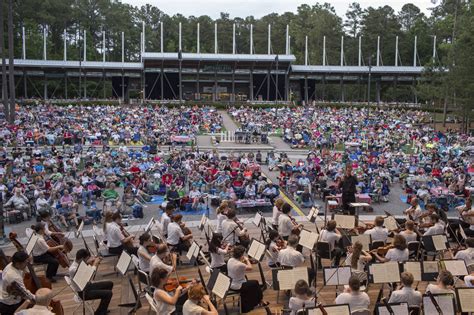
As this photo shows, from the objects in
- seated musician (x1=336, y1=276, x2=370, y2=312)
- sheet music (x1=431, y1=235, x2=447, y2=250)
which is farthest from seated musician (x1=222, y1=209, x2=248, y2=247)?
seated musician (x1=336, y1=276, x2=370, y2=312)

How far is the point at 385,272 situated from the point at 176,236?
521 cm

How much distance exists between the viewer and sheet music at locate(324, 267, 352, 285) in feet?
27.1

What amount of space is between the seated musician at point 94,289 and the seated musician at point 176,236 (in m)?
2.72

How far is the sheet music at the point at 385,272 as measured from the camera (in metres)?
8.08

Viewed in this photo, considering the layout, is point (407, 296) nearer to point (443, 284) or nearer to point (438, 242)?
point (443, 284)

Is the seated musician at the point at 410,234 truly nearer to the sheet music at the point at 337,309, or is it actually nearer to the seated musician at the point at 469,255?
the seated musician at the point at 469,255

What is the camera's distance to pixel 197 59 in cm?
5622

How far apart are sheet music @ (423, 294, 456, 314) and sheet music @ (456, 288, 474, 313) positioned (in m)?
0.22

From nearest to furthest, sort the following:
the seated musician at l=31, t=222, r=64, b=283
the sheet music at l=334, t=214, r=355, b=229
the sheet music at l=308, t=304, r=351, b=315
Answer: the sheet music at l=308, t=304, r=351, b=315, the seated musician at l=31, t=222, r=64, b=283, the sheet music at l=334, t=214, r=355, b=229

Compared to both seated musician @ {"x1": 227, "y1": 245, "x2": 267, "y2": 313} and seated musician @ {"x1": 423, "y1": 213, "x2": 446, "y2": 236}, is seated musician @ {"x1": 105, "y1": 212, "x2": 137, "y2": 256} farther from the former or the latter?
seated musician @ {"x1": 423, "y1": 213, "x2": 446, "y2": 236}

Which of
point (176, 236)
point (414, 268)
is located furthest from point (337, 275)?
point (176, 236)

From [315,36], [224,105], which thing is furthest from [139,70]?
[315,36]

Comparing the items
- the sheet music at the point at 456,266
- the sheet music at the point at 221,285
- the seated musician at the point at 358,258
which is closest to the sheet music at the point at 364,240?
the seated musician at the point at 358,258

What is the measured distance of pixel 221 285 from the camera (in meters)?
7.52
